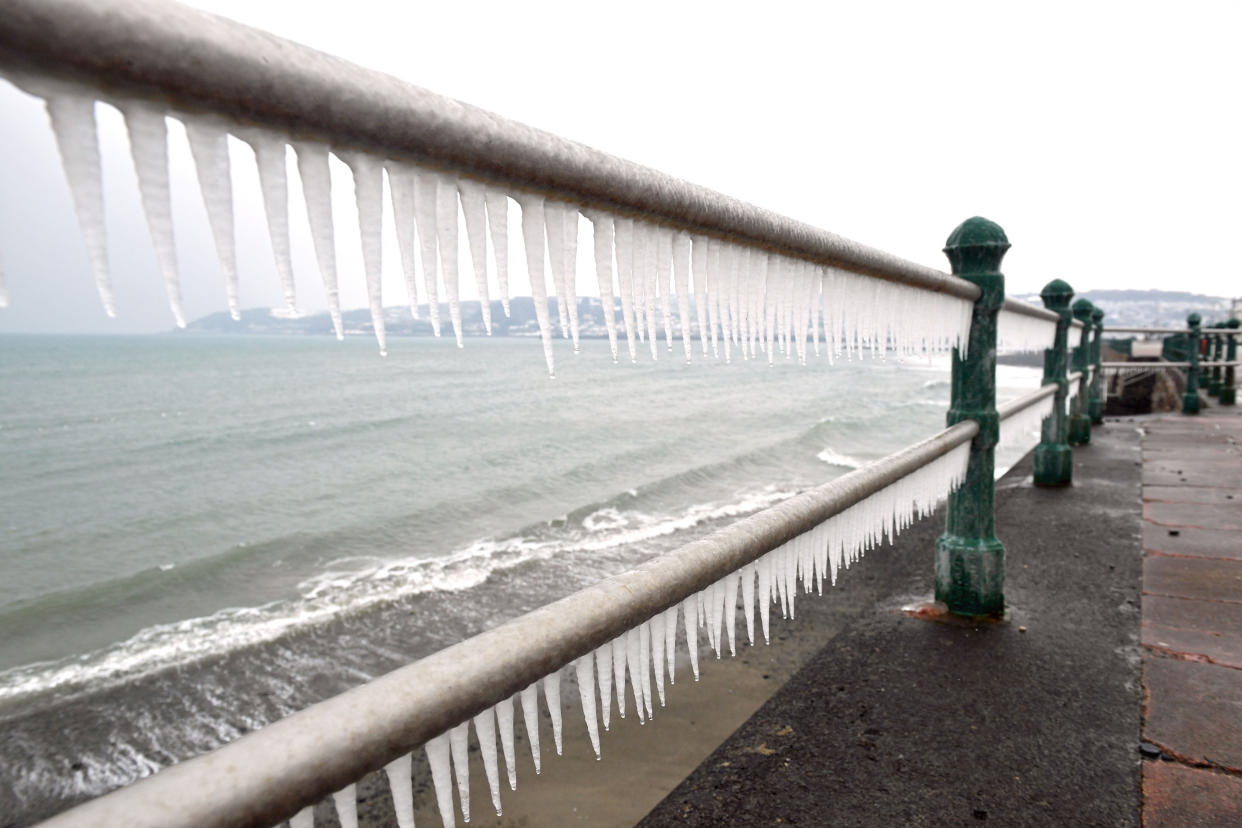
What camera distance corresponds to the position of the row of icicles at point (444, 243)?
481 mm

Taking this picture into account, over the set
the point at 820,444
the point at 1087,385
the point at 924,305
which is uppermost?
the point at 924,305

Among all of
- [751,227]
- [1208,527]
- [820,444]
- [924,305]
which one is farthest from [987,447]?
→ [820,444]

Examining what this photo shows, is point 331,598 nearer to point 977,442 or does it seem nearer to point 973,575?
point 973,575

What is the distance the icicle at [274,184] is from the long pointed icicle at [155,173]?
58 millimetres

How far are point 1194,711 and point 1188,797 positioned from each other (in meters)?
→ 0.49

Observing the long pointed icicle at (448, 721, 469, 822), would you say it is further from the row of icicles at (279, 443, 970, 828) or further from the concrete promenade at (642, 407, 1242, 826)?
the concrete promenade at (642, 407, 1242, 826)

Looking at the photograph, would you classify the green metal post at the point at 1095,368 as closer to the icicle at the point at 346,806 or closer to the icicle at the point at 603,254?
the icicle at the point at 603,254

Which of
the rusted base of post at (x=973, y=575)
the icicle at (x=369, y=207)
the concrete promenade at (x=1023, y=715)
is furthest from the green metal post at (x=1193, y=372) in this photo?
the icicle at (x=369, y=207)

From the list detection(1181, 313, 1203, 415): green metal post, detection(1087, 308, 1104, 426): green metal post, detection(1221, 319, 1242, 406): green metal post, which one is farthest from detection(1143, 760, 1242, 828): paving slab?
detection(1221, 319, 1242, 406): green metal post

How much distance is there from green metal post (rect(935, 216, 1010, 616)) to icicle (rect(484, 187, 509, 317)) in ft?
7.21

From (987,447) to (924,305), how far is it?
0.90 metres

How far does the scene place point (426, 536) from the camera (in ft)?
38.5

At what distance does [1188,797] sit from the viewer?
66.7 inches

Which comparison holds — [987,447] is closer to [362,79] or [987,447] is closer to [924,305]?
[924,305]
